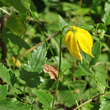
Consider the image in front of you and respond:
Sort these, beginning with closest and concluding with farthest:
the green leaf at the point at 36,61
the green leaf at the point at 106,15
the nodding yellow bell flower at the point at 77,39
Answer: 1. the nodding yellow bell flower at the point at 77,39
2. the green leaf at the point at 36,61
3. the green leaf at the point at 106,15

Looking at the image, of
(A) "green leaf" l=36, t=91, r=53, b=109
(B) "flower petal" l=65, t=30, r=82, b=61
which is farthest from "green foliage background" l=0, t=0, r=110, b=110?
(B) "flower petal" l=65, t=30, r=82, b=61

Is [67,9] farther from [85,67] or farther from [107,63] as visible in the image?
[85,67]

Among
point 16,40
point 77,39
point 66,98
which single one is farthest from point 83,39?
point 66,98

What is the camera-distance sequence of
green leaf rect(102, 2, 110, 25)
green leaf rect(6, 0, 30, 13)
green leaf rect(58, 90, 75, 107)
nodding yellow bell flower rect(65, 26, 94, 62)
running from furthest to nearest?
green leaf rect(58, 90, 75, 107)
green leaf rect(102, 2, 110, 25)
green leaf rect(6, 0, 30, 13)
nodding yellow bell flower rect(65, 26, 94, 62)

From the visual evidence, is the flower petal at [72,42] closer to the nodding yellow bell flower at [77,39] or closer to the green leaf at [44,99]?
the nodding yellow bell flower at [77,39]

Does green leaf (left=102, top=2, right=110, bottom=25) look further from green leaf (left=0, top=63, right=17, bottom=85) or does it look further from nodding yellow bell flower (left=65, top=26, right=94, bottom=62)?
green leaf (left=0, top=63, right=17, bottom=85)

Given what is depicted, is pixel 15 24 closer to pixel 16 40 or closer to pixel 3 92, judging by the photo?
pixel 16 40

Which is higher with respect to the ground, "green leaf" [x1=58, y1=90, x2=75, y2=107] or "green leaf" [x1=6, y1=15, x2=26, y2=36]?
"green leaf" [x1=6, y1=15, x2=26, y2=36]

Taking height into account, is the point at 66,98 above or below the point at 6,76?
below

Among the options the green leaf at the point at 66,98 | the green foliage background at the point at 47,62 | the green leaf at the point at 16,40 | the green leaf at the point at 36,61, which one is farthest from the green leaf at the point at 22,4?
the green leaf at the point at 66,98
